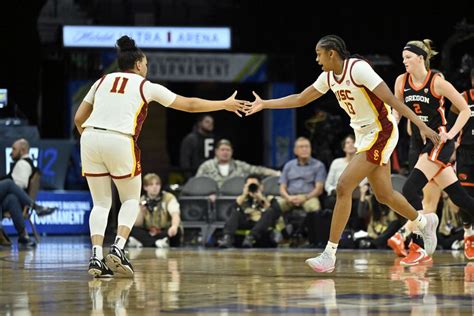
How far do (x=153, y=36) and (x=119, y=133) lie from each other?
522 inches

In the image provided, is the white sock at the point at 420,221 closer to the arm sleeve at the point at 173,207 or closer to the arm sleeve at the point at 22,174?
the arm sleeve at the point at 173,207

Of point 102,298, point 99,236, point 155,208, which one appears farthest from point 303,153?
point 102,298

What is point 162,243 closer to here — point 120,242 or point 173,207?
point 173,207

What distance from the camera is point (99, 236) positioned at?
8.80 meters

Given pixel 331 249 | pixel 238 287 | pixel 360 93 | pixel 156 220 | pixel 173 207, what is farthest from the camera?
pixel 156 220

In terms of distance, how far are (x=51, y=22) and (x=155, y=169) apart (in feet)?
10.9

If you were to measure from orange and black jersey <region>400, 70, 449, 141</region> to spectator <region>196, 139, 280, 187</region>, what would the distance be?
564 cm

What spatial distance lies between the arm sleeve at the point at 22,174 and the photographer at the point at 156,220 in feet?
5.72

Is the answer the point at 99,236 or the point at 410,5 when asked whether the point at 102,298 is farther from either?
the point at 410,5

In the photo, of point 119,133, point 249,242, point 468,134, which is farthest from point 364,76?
point 249,242

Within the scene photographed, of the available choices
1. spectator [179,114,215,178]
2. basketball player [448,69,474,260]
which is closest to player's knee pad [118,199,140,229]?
basketball player [448,69,474,260]

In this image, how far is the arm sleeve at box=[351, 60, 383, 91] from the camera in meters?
8.78

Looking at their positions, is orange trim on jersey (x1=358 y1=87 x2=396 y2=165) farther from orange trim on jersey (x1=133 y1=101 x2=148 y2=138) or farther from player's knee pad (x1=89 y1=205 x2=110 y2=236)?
player's knee pad (x1=89 y1=205 x2=110 y2=236)

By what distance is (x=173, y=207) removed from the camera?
14.4 meters
